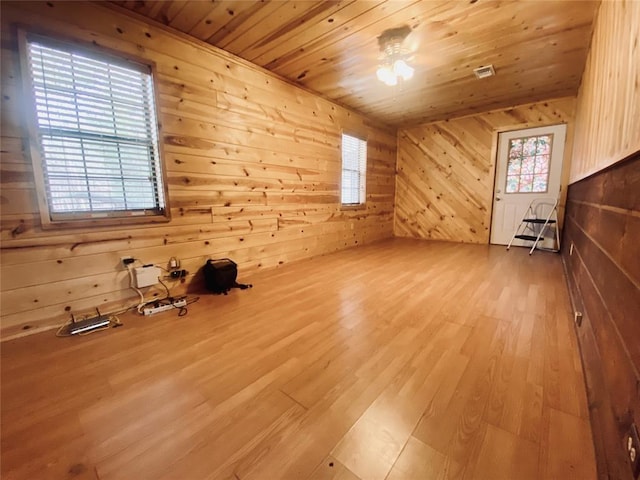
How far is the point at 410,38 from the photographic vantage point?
8.29 feet

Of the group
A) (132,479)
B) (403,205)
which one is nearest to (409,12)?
(132,479)

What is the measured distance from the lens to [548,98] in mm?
4141

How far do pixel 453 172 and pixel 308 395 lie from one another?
506 centimetres

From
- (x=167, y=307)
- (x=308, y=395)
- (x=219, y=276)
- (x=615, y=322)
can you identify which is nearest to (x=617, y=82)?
(x=615, y=322)

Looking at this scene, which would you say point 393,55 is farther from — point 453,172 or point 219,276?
point 453,172

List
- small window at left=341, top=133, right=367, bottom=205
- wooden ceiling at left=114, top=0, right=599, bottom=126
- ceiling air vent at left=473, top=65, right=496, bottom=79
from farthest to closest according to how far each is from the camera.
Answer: small window at left=341, top=133, right=367, bottom=205 → ceiling air vent at left=473, top=65, right=496, bottom=79 → wooden ceiling at left=114, top=0, right=599, bottom=126

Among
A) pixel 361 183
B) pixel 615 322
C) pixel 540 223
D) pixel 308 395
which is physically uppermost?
pixel 361 183

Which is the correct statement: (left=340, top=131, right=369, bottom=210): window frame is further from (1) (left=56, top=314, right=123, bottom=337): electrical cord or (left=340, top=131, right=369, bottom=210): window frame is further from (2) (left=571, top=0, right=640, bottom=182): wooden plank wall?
(1) (left=56, top=314, right=123, bottom=337): electrical cord

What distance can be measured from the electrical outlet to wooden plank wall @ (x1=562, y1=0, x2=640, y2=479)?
0.10 ft

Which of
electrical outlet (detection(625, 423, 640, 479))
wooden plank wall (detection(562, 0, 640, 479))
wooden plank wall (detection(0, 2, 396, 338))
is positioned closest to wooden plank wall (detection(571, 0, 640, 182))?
wooden plank wall (detection(562, 0, 640, 479))

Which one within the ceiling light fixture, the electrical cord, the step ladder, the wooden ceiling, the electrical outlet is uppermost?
the wooden ceiling

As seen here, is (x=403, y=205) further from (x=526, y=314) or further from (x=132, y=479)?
(x=132, y=479)

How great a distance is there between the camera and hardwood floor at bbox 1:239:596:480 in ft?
3.16

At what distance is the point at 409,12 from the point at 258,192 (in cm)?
216
